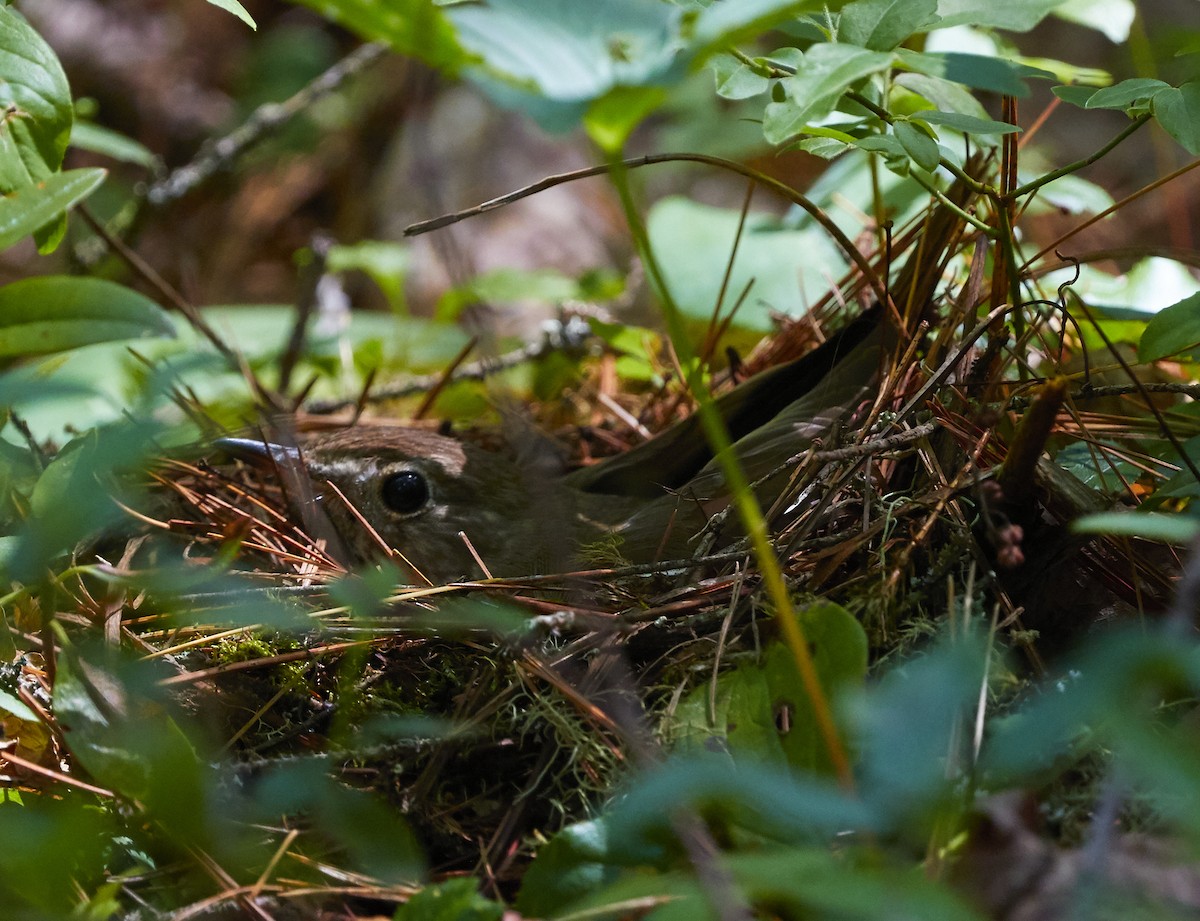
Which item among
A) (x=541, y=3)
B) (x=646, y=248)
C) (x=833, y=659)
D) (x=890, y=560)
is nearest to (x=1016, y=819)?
(x=833, y=659)

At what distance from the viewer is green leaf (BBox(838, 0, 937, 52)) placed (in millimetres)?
1612

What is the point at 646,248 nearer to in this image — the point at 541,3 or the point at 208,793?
the point at 541,3

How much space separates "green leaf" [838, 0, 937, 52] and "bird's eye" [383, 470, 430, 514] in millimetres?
1533

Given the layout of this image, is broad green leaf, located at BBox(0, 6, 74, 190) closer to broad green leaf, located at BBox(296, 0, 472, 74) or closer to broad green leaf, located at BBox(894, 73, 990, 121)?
broad green leaf, located at BBox(296, 0, 472, 74)

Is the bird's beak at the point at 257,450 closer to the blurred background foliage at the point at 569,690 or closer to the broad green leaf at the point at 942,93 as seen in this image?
the blurred background foliage at the point at 569,690

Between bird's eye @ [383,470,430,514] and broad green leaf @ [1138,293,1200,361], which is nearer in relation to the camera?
broad green leaf @ [1138,293,1200,361]

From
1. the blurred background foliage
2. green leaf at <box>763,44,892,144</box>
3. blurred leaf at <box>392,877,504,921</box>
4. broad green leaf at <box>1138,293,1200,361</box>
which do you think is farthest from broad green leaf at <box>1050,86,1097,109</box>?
blurred leaf at <box>392,877,504,921</box>

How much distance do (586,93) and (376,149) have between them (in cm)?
758

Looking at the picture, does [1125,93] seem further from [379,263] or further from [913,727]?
[379,263]

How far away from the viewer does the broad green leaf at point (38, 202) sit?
1686 millimetres

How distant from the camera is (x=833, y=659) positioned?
1.40 meters

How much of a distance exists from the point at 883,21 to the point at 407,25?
945 millimetres

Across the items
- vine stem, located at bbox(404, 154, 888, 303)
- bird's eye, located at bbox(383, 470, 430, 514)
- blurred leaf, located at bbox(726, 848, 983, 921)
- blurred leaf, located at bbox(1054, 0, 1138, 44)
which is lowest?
bird's eye, located at bbox(383, 470, 430, 514)

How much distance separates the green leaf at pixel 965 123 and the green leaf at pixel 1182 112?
24cm
